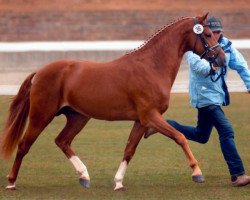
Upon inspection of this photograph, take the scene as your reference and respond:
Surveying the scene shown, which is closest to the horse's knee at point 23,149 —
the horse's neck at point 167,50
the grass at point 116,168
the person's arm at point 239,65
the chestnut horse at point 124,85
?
the chestnut horse at point 124,85

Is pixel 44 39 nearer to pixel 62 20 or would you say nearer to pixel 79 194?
pixel 62 20

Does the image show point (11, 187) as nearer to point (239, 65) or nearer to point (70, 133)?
point (70, 133)

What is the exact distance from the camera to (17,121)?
37.2 ft

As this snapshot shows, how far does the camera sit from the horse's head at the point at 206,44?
10.8 meters

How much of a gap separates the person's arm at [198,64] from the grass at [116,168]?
1.27 meters

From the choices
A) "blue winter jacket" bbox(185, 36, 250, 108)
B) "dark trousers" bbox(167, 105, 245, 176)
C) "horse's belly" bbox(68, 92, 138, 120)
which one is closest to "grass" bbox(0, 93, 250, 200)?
"dark trousers" bbox(167, 105, 245, 176)

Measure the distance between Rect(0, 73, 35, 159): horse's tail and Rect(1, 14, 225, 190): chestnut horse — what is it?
0.71ft

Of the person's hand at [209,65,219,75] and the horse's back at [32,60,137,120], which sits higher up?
the person's hand at [209,65,219,75]

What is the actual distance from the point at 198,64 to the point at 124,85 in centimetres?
86

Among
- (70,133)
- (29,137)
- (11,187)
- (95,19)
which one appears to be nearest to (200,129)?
(70,133)

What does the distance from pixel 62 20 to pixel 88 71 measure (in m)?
30.1

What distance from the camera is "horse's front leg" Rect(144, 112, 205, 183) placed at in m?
10.3

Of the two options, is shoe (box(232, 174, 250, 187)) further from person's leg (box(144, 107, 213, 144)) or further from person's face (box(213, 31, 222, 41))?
person's face (box(213, 31, 222, 41))

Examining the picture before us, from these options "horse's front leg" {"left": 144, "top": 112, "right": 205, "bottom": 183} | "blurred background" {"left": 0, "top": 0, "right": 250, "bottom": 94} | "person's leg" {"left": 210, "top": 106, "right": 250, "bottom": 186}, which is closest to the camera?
"horse's front leg" {"left": 144, "top": 112, "right": 205, "bottom": 183}
